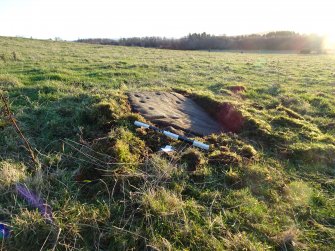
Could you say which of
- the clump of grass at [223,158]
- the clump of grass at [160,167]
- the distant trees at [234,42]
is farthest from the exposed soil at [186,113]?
the distant trees at [234,42]

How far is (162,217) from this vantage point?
119 inches

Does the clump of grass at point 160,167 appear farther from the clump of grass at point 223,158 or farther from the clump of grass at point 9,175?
the clump of grass at point 9,175

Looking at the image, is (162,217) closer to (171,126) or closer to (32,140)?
(171,126)

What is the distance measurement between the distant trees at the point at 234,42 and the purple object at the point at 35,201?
4847cm

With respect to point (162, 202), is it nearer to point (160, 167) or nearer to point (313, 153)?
point (160, 167)

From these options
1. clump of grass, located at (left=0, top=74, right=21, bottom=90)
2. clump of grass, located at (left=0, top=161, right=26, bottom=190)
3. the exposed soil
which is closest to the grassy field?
clump of grass, located at (left=0, top=161, right=26, bottom=190)

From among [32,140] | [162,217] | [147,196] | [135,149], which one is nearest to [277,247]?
[162,217]

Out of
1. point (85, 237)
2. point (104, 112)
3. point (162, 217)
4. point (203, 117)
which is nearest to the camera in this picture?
point (85, 237)

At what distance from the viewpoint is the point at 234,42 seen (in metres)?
55.2

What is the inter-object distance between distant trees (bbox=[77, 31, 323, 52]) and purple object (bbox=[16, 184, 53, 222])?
48469mm

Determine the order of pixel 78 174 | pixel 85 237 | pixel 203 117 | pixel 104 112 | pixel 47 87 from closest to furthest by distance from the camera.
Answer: pixel 85 237 → pixel 78 174 → pixel 104 112 → pixel 203 117 → pixel 47 87

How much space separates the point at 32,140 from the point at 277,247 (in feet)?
12.2

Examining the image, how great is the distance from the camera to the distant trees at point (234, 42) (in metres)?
50.8

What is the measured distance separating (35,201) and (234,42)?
56.4 meters
